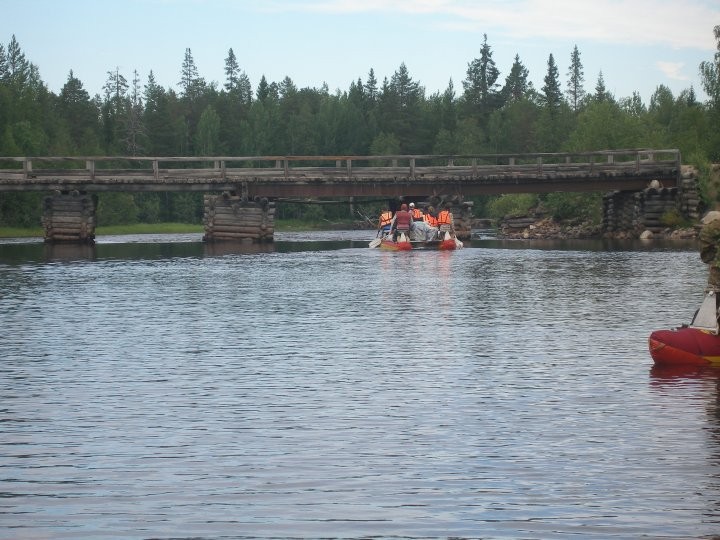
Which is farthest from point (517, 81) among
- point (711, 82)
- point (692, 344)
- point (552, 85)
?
point (692, 344)

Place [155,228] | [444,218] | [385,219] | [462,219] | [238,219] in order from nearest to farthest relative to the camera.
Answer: [444,218] → [385,219] → [238,219] → [462,219] → [155,228]

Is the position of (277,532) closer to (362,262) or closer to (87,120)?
(362,262)

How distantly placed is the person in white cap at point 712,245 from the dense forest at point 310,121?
261ft

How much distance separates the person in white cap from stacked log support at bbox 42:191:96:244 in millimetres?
49905

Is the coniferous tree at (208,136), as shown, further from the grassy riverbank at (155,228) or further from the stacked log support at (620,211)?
the stacked log support at (620,211)

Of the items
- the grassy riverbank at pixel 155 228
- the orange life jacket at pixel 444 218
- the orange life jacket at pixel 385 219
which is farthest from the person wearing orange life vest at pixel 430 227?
the grassy riverbank at pixel 155 228

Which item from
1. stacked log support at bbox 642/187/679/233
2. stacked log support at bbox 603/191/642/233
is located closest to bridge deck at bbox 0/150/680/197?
stacked log support at bbox 642/187/679/233

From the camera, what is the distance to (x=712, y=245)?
53.0 ft

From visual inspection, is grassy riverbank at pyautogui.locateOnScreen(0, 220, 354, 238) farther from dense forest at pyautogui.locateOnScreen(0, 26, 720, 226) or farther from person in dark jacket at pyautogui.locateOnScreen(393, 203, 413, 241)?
person in dark jacket at pyautogui.locateOnScreen(393, 203, 413, 241)

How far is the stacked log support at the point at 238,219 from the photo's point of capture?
63.5 meters

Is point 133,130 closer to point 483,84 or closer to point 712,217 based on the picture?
point 483,84

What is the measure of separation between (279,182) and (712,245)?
4684 cm

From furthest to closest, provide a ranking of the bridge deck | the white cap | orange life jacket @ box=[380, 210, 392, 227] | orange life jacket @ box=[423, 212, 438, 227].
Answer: the bridge deck → orange life jacket @ box=[380, 210, 392, 227] → orange life jacket @ box=[423, 212, 438, 227] → the white cap

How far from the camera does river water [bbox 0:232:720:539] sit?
9203mm
